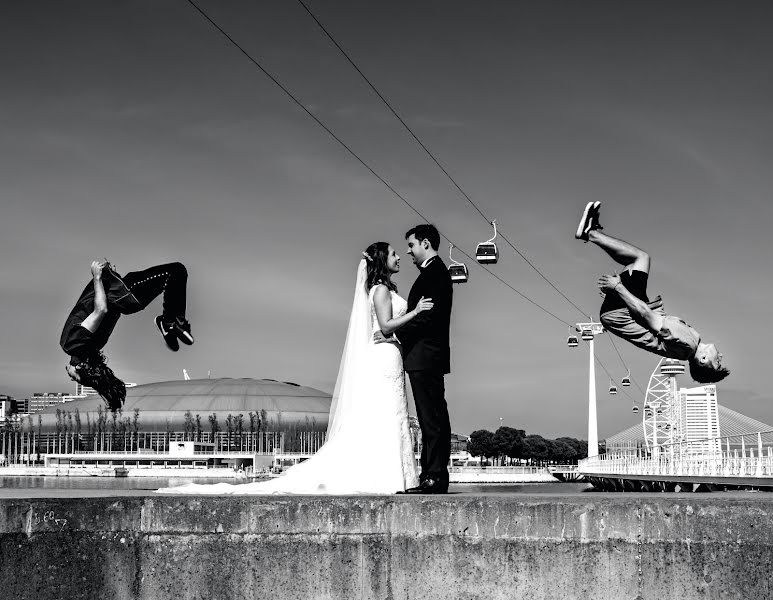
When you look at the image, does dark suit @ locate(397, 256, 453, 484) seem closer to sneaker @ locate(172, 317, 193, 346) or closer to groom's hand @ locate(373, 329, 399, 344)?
groom's hand @ locate(373, 329, 399, 344)

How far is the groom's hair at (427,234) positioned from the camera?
7512 mm

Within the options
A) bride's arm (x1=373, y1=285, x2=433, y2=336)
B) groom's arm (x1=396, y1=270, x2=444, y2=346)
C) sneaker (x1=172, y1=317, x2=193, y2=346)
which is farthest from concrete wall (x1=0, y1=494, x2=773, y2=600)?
sneaker (x1=172, y1=317, x2=193, y2=346)

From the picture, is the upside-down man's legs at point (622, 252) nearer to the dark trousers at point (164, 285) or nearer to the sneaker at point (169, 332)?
the dark trousers at point (164, 285)

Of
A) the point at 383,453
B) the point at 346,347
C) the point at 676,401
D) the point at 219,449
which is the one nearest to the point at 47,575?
the point at 383,453

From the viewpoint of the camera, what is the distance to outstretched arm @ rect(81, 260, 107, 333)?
30.3 feet

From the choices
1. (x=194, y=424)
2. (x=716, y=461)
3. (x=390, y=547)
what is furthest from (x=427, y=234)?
(x=194, y=424)

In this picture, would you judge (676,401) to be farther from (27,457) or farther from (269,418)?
(27,457)

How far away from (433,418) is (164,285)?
3.84m

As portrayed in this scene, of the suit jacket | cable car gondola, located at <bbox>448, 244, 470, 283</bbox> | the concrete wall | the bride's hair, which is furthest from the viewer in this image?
cable car gondola, located at <bbox>448, 244, 470, 283</bbox>

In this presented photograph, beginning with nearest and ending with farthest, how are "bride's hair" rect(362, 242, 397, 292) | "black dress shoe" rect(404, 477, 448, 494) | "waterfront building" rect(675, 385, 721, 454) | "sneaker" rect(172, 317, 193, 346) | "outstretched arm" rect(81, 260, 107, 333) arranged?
"black dress shoe" rect(404, 477, 448, 494) < "bride's hair" rect(362, 242, 397, 292) < "outstretched arm" rect(81, 260, 107, 333) < "sneaker" rect(172, 317, 193, 346) < "waterfront building" rect(675, 385, 721, 454)

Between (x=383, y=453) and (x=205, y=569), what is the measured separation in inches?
83.1

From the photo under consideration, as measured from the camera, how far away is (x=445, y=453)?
7043 millimetres

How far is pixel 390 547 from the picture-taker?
19.0ft

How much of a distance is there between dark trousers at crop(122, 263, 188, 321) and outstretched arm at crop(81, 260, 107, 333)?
25 centimetres
